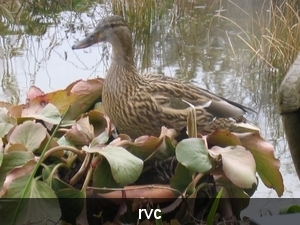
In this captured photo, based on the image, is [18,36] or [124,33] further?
[18,36]

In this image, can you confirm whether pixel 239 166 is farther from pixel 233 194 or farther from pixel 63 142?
pixel 63 142

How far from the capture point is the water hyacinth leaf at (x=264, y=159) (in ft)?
4.53

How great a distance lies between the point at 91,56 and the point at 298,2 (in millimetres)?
1401

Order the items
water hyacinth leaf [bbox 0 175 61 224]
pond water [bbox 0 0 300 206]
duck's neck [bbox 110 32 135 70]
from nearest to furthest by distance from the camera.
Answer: water hyacinth leaf [bbox 0 175 61 224], duck's neck [bbox 110 32 135 70], pond water [bbox 0 0 300 206]

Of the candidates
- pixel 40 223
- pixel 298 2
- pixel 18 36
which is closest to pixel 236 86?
pixel 298 2

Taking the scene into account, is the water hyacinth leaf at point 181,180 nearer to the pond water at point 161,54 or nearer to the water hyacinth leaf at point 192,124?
the water hyacinth leaf at point 192,124

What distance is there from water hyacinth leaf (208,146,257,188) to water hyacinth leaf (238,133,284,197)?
8 cm

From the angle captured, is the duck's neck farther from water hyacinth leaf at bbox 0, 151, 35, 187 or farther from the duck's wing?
water hyacinth leaf at bbox 0, 151, 35, 187

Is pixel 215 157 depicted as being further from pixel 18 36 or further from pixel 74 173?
pixel 18 36

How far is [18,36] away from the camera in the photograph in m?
3.98

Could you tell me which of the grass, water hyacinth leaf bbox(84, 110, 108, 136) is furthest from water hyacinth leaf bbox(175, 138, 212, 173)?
the grass

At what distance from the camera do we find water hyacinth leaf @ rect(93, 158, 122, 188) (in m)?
1.29

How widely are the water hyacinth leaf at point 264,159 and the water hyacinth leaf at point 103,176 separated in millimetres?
288

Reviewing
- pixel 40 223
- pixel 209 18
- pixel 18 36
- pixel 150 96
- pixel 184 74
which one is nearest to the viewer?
pixel 40 223
